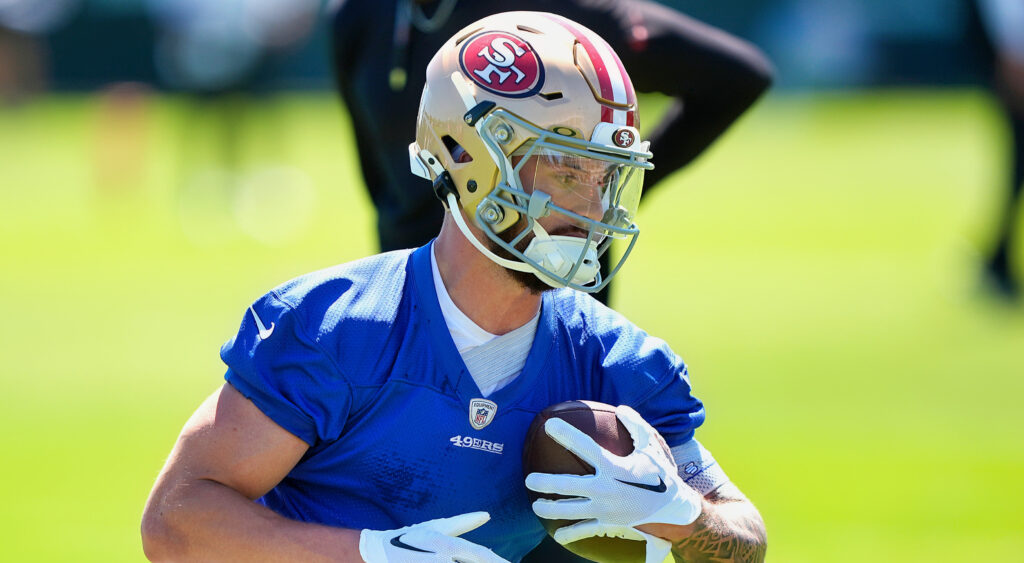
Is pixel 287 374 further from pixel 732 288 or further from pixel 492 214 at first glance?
pixel 732 288

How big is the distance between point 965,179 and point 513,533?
18.4 m

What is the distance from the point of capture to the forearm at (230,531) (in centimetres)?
256

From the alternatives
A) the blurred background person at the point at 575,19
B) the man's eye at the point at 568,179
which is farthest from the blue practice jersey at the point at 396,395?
the blurred background person at the point at 575,19

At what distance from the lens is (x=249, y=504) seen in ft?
8.52

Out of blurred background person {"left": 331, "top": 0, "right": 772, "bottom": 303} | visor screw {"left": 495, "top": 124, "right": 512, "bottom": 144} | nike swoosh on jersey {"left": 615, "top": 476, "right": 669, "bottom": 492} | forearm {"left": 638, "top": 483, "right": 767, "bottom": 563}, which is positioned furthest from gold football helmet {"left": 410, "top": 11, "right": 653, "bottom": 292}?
blurred background person {"left": 331, "top": 0, "right": 772, "bottom": 303}

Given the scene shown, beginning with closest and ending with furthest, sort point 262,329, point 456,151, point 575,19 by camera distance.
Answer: point 262,329, point 456,151, point 575,19

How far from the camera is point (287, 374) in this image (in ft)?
8.71

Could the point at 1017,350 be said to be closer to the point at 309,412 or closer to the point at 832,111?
the point at 309,412

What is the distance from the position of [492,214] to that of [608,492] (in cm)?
68

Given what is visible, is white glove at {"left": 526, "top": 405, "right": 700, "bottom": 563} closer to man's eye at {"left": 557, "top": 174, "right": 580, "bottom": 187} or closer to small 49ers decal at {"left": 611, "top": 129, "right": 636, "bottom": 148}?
man's eye at {"left": 557, "top": 174, "right": 580, "bottom": 187}

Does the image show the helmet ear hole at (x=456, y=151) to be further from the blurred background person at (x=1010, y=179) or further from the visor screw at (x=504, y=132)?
the blurred background person at (x=1010, y=179)

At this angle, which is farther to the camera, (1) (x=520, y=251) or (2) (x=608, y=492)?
(1) (x=520, y=251)

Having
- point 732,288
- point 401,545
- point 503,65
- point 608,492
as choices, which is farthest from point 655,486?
point 732,288

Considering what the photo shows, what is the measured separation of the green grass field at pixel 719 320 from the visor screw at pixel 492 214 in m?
2.44
